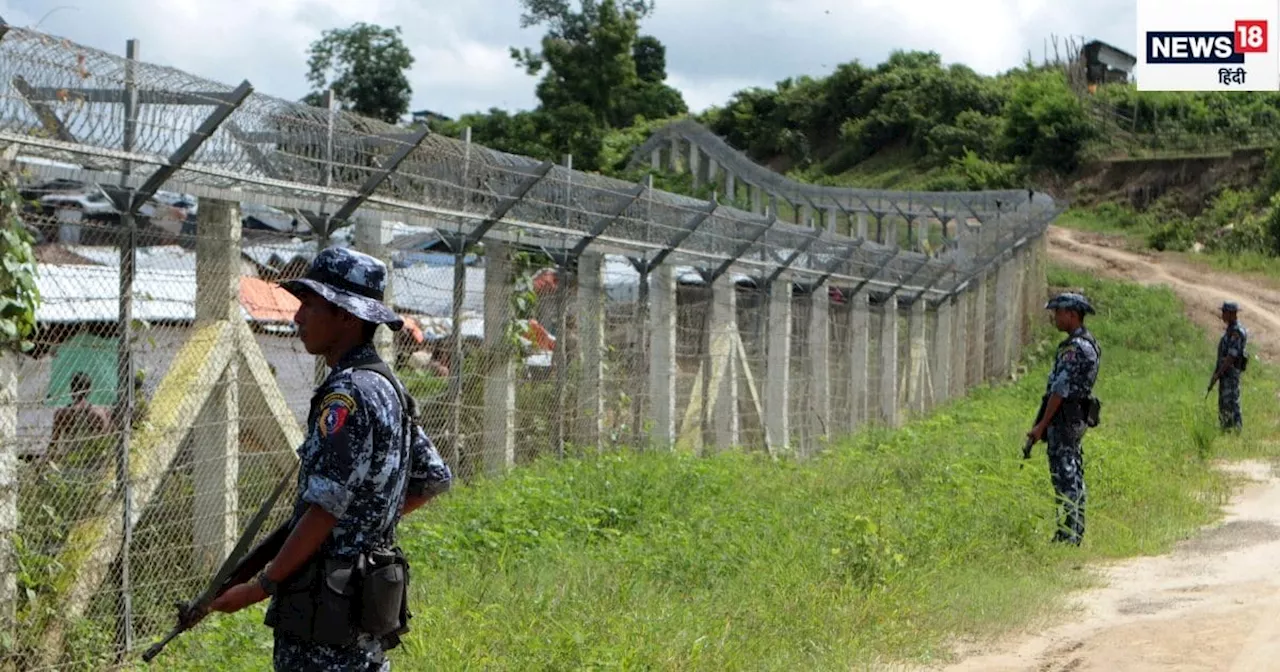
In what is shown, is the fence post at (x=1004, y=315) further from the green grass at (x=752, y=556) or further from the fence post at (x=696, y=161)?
the fence post at (x=696, y=161)

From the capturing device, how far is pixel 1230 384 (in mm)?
17203

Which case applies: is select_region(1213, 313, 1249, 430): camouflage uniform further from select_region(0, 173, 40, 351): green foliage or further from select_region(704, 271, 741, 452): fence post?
select_region(0, 173, 40, 351): green foliage

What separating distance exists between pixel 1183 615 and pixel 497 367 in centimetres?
413

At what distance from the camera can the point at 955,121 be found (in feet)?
189

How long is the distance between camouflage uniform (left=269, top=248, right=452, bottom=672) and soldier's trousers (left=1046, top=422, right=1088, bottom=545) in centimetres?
662

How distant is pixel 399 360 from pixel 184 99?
2.74 meters

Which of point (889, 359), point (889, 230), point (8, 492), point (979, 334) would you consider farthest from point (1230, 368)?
point (889, 230)

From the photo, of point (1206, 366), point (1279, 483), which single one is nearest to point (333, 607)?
point (1279, 483)

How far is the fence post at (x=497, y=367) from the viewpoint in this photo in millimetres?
9602

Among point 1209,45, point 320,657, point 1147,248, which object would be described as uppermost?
point 1209,45

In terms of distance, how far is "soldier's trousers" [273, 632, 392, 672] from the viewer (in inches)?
151

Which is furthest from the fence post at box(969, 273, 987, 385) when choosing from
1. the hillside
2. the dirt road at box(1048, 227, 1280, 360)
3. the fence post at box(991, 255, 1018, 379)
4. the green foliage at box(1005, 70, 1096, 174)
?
the green foliage at box(1005, 70, 1096, 174)

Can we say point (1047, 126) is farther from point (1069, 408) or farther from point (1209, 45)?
point (1069, 408)

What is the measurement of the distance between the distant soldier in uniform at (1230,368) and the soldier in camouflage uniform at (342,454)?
45.7 ft
